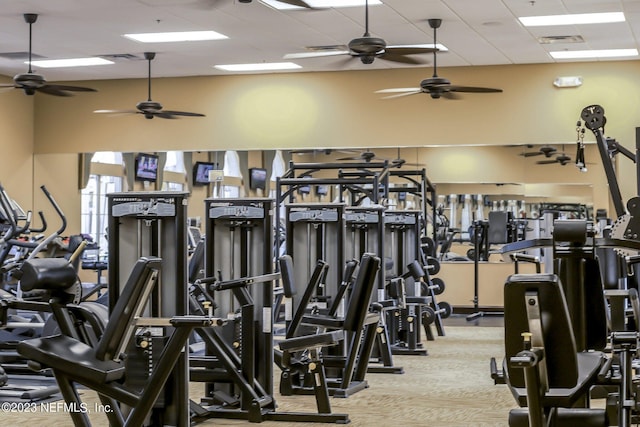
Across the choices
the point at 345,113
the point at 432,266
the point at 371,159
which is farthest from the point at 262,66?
the point at 432,266

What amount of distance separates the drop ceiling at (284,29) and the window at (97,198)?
1.83 m

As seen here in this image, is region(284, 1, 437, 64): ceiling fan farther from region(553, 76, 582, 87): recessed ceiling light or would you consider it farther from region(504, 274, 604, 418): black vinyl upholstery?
region(504, 274, 604, 418): black vinyl upholstery

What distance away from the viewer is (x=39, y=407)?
6629mm

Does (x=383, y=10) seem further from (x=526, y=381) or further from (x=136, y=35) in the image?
(x=526, y=381)

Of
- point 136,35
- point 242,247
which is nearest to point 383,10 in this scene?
point 136,35

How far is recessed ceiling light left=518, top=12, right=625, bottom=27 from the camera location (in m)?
9.79

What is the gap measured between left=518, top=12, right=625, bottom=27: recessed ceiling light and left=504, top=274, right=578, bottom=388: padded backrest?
7.25m

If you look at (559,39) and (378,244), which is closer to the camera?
(378,244)

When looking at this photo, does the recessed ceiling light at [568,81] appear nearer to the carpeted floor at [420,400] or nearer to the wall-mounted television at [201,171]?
the carpeted floor at [420,400]

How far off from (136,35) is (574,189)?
6043 millimetres

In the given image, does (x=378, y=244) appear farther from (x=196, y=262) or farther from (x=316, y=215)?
(x=196, y=262)

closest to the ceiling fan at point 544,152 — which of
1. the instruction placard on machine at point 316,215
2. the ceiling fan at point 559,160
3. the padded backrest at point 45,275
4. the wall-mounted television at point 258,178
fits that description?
the ceiling fan at point 559,160

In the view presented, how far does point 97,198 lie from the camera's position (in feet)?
46.7

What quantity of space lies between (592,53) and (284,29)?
3959 mm
